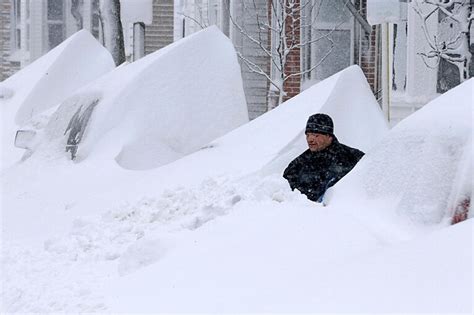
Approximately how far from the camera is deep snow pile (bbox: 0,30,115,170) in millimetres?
12500

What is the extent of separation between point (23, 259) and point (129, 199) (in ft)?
5.04

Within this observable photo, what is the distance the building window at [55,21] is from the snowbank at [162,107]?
1542cm

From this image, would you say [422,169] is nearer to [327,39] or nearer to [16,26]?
[327,39]

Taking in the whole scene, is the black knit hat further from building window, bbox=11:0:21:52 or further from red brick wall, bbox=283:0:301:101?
building window, bbox=11:0:21:52

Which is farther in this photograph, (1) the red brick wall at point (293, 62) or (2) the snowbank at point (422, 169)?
(1) the red brick wall at point (293, 62)

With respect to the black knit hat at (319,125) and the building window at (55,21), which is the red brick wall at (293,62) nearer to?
the black knit hat at (319,125)

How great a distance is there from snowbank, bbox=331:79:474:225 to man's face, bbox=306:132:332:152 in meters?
1.60

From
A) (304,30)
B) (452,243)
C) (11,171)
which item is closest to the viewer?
(452,243)

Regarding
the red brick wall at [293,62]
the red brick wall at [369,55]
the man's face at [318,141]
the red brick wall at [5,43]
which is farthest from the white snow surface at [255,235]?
the red brick wall at [5,43]

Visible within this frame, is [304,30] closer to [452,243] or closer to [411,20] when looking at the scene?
[411,20]

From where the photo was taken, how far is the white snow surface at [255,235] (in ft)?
15.3

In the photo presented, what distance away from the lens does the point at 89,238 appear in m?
7.13

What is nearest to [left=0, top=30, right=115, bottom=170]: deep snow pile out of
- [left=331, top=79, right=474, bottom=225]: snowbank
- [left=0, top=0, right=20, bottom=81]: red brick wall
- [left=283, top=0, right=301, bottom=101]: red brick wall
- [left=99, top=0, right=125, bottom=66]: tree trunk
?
[left=283, top=0, right=301, bottom=101]: red brick wall

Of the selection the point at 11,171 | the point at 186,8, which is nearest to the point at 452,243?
the point at 11,171
